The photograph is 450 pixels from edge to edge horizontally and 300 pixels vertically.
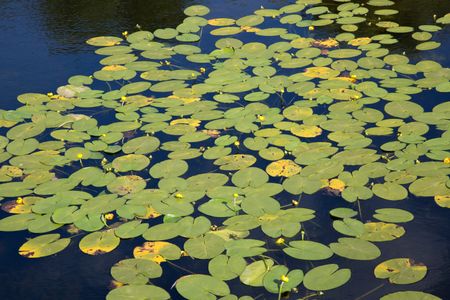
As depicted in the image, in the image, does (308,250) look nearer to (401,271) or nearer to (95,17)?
(401,271)

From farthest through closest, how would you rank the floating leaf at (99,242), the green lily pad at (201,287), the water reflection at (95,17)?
the water reflection at (95,17) < the floating leaf at (99,242) < the green lily pad at (201,287)

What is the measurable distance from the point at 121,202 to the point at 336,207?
105cm

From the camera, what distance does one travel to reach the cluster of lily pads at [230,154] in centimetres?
306

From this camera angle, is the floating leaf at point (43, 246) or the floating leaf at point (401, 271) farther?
the floating leaf at point (43, 246)

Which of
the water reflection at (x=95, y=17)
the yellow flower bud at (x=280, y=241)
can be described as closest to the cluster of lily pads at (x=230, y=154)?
the yellow flower bud at (x=280, y=241)

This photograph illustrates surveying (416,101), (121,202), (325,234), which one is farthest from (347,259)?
(416,101)

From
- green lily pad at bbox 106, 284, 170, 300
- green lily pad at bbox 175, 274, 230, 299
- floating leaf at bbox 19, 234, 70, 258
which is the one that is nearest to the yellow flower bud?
green lily pad at bbox 175, 274, 230, 299

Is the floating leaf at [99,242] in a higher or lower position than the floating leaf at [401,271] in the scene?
higher

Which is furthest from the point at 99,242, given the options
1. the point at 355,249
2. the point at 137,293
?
the point at 355,249

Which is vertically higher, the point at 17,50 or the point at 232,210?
the point at 17,50

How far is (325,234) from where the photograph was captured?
320 centimetres

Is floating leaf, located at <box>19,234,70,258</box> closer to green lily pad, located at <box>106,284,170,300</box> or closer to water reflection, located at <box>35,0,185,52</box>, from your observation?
green lily pad, located at <box>106,284,170,300</box>

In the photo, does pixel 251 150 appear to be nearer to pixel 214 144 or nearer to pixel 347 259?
pixel 214 144

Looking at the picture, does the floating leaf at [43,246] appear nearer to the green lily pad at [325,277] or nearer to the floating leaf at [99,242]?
the floating leaf at [99,242]
